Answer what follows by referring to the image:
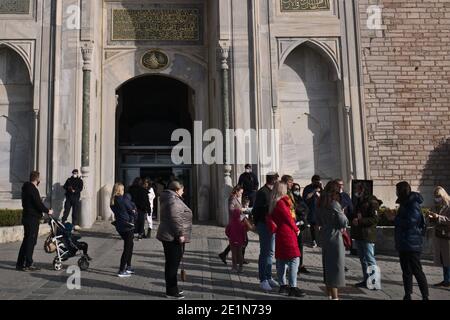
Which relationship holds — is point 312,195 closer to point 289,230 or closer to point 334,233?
point 289,230

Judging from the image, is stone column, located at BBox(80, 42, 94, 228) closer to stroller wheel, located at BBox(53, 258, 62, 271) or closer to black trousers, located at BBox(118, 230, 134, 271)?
stroller wheel, located at BBox(53, 258, 62, 271)

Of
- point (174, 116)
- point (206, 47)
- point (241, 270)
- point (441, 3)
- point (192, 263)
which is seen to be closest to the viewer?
point (241, 270)

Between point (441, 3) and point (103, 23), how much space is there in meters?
11.4

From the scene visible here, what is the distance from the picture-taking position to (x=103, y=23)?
1486 centimetres

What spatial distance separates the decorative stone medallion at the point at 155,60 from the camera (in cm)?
1477

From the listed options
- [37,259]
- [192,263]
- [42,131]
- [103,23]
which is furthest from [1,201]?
[192,263]

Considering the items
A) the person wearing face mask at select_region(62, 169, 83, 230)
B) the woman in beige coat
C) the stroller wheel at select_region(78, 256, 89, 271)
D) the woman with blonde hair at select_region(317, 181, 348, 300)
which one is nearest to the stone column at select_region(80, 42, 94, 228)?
the person wearing face mask at select_region(62, 169, 83, 230)

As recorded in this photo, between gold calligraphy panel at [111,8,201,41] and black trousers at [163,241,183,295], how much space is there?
1093 cm

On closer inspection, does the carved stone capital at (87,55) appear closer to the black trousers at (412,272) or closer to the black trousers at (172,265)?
the black trousers at (172,265)

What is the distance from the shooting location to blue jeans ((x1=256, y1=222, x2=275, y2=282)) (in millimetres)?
6105

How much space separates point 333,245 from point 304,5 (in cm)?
1059

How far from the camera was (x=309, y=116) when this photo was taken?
13969 mm

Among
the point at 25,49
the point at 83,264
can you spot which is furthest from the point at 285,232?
the point at 25,49

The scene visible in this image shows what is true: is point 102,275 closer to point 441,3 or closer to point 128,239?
point 128,239
